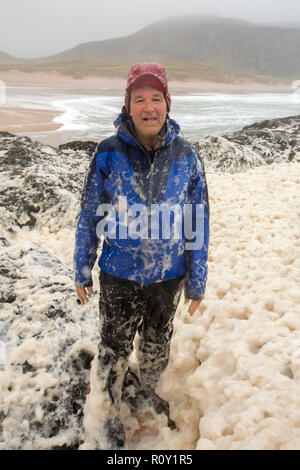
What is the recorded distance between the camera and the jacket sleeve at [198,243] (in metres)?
2.06

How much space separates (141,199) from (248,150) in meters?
7.94

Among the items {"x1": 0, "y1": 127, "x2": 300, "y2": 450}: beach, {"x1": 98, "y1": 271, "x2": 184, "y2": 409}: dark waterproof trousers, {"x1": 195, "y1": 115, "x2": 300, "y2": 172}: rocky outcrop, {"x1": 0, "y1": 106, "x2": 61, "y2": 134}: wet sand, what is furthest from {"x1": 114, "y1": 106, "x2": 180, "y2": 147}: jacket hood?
{"x1": 0, "y1": 106, "x2": 61, "y2": 134}: wet sand

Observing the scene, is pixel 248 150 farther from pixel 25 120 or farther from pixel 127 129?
pixel 25 120

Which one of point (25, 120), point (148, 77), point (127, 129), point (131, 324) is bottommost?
point (131, 324)

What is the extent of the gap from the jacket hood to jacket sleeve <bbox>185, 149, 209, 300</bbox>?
0.28 metres

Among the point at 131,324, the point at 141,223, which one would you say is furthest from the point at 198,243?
the point at 131,324

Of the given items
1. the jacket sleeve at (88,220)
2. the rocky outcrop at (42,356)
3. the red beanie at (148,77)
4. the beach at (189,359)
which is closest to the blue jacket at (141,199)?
the jacket sleeve at (88,220)

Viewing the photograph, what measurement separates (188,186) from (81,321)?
5.36 ft

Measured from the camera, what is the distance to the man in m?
1.86

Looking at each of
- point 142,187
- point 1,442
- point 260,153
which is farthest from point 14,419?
point 260,153

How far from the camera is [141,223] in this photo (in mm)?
1896

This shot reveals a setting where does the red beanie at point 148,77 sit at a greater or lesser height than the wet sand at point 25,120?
lesser

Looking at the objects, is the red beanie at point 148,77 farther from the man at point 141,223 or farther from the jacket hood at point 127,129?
the jacket hood at point 127,129

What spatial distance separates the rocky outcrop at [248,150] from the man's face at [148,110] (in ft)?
22.2
